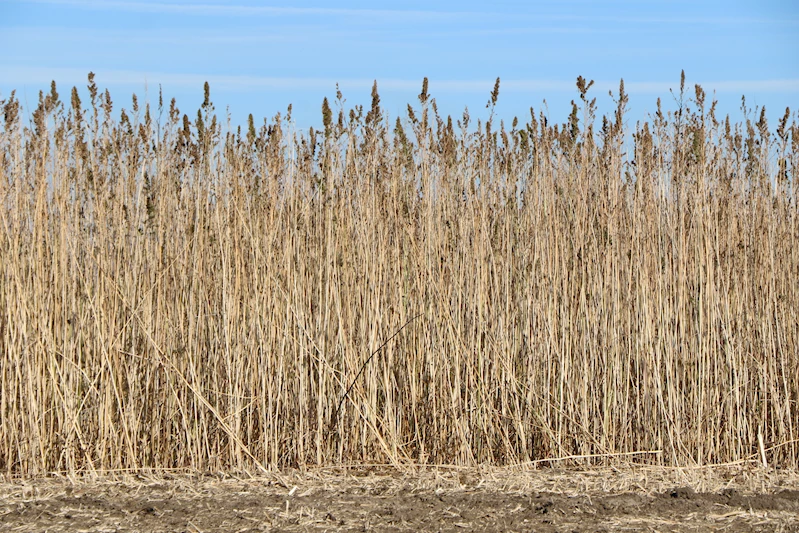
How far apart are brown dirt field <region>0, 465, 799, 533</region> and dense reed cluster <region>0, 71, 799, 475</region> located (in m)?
0.19

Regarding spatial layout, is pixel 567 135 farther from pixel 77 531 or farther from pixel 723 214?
pixel 77 531

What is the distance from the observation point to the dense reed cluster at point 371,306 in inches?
128

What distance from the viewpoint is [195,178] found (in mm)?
3463

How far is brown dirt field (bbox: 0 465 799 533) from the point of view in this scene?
2389 mm

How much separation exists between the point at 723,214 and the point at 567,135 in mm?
720

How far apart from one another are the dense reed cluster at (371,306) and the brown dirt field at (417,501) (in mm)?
194

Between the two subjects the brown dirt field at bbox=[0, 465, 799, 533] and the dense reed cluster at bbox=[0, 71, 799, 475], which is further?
the dense reed cluster at bbox=[0, 71, 799, 475]

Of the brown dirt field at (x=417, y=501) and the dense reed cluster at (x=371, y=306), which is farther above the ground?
the dense reed cluster at (x=371, y=306)

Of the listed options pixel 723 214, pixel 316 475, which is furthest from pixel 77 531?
pixel 723 214

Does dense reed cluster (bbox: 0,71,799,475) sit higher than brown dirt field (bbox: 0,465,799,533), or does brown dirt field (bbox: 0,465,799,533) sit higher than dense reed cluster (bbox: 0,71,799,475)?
dense reed cluster (bbox: 0,71,799,475)

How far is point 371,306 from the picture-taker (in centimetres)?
330

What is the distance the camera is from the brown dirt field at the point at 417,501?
2389mm

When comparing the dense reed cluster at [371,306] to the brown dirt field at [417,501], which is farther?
the dense reed cluster at [371,306]

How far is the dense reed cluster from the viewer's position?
3240mm
